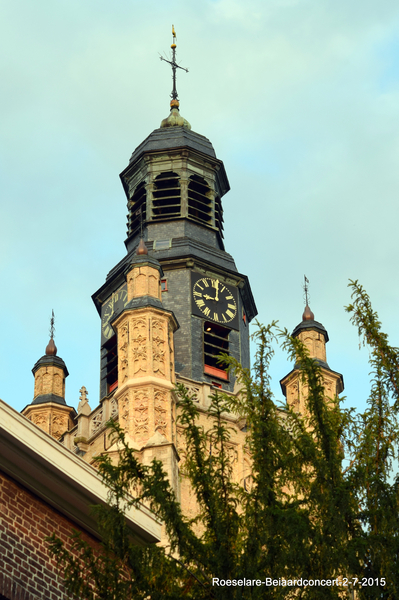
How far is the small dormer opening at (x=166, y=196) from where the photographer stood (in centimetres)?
4461

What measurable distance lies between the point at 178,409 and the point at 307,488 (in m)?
22.4

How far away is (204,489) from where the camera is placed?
13000mm

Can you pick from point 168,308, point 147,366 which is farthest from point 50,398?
point 147,366

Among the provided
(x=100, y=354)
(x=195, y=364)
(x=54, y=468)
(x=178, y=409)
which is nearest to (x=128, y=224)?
(x=100, y=354)

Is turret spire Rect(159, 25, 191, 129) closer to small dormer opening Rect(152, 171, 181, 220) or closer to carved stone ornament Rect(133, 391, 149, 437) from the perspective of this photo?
small dormer opening Rect(152, 171, 181, 220)

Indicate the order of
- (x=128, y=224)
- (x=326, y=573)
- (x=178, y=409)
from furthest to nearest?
(x=128, y=224) → (x=178, y=409) → (x=326, y=573)

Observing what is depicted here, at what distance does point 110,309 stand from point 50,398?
417 cm

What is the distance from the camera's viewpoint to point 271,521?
497 inches

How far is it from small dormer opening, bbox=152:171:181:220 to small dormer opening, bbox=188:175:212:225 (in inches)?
20.4

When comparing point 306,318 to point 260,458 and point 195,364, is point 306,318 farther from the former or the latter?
point 260,458

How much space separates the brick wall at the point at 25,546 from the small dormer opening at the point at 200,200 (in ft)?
101

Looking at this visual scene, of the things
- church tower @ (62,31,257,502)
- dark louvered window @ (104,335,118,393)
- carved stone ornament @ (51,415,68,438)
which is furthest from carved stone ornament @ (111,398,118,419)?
carved stone ornament @ (51,415,68,438)

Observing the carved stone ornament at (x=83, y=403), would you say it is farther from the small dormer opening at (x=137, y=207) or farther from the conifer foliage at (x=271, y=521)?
the conifer foliage at (x=271, y=521)

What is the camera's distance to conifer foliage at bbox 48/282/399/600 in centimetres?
1228
